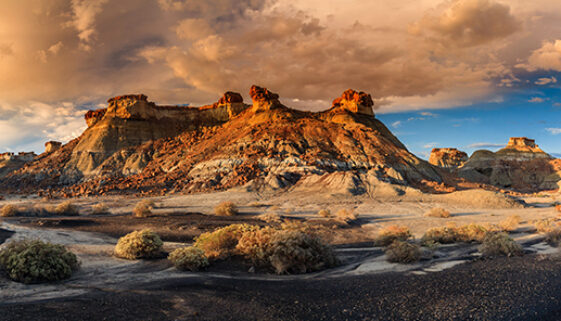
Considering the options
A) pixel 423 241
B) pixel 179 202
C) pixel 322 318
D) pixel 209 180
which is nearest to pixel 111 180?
pixel 209 180

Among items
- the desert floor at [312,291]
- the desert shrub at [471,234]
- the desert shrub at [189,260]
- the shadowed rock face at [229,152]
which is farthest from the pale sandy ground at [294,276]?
the shadowed rock face at [229,152]

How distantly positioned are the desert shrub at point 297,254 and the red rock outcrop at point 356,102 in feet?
219

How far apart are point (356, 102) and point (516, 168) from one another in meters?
54.2

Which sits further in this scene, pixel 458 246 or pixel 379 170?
pixel 379 170

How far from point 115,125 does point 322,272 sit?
76.4 metres

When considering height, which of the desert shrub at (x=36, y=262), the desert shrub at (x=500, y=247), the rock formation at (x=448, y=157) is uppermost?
the rock formation at (x=448, y=157)

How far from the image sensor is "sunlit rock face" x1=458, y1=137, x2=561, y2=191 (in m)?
84.6

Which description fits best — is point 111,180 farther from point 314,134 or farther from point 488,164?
point 488,164

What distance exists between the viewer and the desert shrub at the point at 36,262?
797 centimetres

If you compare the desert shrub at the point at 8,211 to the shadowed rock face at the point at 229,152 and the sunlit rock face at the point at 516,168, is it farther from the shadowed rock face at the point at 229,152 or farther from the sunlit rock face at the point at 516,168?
the sunlit rock face at the point at 516,168

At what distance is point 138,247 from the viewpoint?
11211mm

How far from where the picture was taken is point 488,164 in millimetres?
95500

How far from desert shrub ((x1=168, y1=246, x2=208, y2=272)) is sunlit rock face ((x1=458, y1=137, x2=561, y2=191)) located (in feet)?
298

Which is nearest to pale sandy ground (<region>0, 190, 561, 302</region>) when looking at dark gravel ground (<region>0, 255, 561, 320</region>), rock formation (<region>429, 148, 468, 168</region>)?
dark gravel ground (<region>0, 255, 561, 320</region>)
